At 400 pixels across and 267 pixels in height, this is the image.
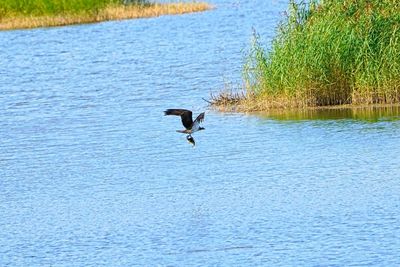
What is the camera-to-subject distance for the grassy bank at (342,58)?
1923cm

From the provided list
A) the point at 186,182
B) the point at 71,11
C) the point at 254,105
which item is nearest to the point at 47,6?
the point at 71,11

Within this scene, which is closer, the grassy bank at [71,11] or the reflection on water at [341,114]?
the reflection on water at [341,114]

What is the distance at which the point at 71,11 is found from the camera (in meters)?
49.0

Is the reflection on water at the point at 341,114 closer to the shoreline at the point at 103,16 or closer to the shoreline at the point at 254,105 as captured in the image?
the shoreline at the point at 254,105

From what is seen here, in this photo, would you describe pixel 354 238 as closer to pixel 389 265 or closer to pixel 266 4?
pixel 389 265

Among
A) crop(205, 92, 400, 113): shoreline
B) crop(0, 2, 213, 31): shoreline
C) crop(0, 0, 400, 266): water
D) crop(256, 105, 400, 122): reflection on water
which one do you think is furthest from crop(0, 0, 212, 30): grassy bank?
crop(256, 105, 400, 122): reflection on water

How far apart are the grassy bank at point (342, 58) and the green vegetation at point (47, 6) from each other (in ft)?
97.3

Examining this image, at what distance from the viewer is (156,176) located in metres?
16.2

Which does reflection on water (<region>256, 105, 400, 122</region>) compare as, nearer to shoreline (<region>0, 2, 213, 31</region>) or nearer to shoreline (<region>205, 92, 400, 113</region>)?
shoreline (<region>205, 92, 400, 113</region>)

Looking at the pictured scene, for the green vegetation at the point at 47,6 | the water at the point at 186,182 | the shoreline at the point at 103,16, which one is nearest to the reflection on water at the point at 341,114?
the water at the point at 186,182

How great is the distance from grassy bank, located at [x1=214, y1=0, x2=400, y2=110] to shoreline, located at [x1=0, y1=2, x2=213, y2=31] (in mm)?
28886

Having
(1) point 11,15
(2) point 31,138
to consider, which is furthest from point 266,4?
(2) point 31,138

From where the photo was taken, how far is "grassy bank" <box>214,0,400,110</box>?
1923 centimetres

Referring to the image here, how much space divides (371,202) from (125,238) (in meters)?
2.72
